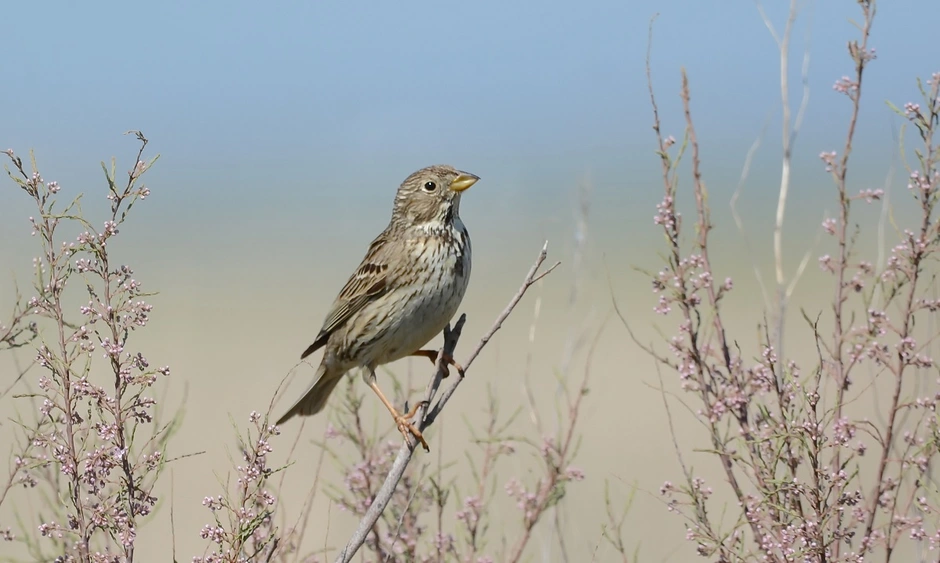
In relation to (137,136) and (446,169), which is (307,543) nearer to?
(446,169)

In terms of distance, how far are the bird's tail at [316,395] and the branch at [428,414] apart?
6.04 ft

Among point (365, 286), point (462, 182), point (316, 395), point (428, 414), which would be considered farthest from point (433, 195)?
point (428, 414)

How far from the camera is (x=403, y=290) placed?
5.88 metres

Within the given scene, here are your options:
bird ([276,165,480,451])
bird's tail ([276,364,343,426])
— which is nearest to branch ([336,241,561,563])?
bird ([276,165,480,451])

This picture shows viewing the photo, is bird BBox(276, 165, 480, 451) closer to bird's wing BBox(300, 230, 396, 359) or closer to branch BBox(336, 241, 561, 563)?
bird's wing BBox(300, 230, 396, 359)

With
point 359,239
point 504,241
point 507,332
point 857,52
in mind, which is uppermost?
point 359,239

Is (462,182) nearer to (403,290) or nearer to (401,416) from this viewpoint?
(403,290)

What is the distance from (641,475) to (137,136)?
1251 centimetres

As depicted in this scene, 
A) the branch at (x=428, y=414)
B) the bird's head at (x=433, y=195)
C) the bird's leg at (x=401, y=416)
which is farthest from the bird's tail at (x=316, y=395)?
the branch at (x=428, y=414)

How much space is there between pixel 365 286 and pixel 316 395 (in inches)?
30.6

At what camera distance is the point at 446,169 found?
6332 mm

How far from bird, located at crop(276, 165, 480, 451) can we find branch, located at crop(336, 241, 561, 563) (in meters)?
1.02

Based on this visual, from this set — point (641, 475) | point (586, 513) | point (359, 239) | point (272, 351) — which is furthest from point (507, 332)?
point (359, 239)

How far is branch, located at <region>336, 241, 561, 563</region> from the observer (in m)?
3.35
